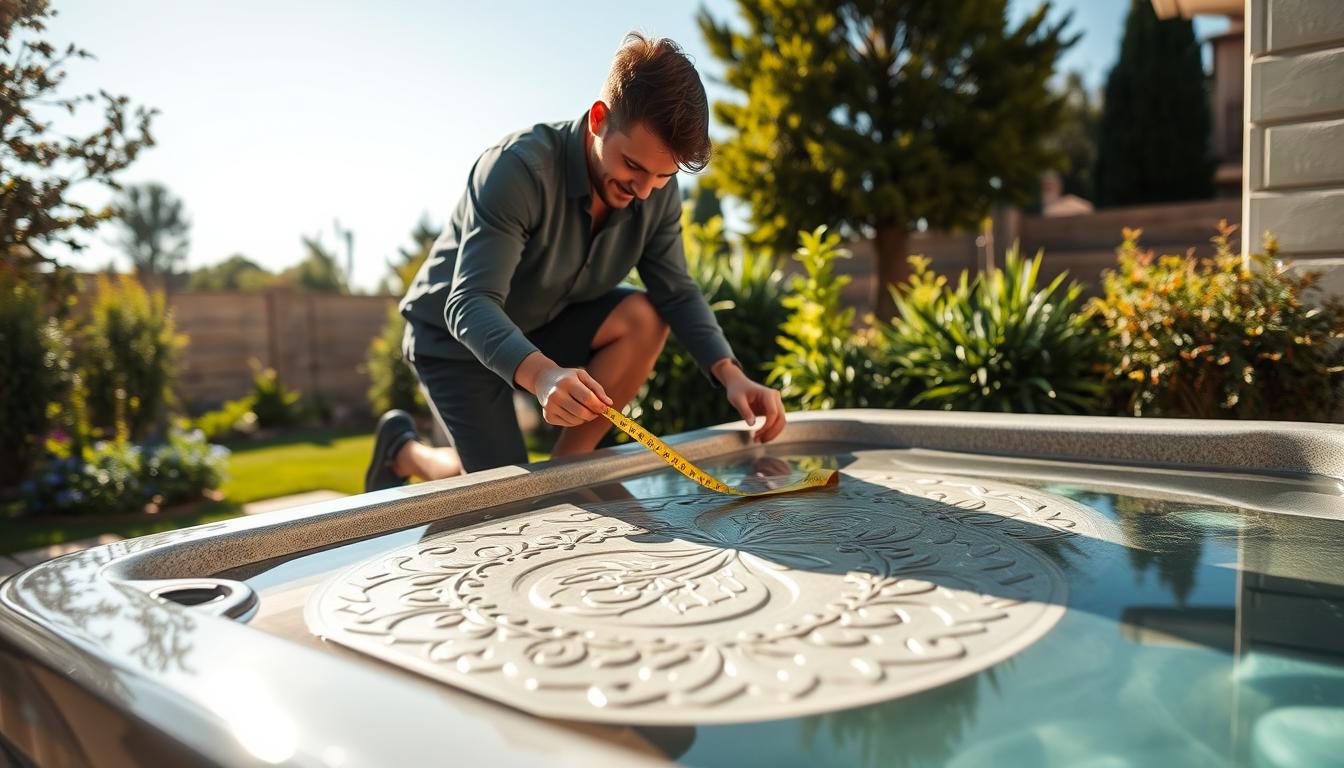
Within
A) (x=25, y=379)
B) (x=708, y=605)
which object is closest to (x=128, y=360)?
(x=25, y=379)

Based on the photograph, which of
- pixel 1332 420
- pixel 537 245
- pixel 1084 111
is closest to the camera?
pixel 537 245

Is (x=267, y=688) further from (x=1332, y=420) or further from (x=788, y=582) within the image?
(x=1332, y=420)

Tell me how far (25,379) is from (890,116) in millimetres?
8046

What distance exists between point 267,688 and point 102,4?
10.0 feet

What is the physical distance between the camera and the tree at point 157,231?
38.3 m

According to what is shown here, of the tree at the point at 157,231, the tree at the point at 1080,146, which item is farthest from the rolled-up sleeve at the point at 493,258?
the tree at the point at 157,231

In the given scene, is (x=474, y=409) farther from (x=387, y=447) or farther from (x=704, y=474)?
(x=704, y=474)

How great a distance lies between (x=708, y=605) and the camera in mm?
989

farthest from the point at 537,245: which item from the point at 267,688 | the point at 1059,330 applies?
the point at 1059,330

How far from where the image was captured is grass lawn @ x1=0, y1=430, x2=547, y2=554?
3834 millimetres

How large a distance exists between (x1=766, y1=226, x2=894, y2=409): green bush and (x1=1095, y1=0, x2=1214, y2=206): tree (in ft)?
41.2

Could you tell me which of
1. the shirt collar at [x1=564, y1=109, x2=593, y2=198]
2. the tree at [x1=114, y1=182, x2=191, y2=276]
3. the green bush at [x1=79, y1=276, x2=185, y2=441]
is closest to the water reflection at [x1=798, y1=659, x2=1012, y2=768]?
the shirt collar at [x1=564, y1=109, x2=593, y2=198]

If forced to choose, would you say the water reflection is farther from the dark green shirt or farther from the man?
the dark green shirt

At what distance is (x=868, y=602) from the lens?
984mm
